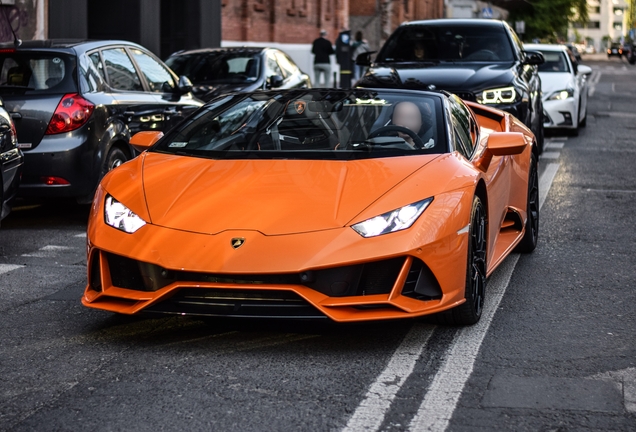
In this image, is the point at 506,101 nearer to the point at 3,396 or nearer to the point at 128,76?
the point at 128,76

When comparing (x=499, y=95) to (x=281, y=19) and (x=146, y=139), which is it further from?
(x=281, y=19)

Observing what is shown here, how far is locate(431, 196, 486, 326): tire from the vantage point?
18.5 ft

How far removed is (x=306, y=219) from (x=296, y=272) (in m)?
0.31

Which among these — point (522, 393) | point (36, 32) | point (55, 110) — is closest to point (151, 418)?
point (522, 393)

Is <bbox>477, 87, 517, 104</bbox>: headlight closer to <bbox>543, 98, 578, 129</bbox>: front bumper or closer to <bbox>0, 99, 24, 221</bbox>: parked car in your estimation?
<bbox>0, 99, 24, 221</bbox>: parked car

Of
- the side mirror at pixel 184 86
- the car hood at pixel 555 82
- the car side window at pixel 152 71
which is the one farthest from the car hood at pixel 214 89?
the car hood at pixel 555 82

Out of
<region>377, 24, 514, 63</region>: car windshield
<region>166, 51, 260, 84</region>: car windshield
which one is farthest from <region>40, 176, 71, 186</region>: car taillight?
<region>166, 51, 260, 84</region>: car windshield

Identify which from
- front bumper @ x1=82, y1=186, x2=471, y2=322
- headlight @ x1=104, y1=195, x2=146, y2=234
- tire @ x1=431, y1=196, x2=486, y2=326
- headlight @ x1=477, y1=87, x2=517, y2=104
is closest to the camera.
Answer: front bumper @ x1=82, y1=186, x2=471, y2=322

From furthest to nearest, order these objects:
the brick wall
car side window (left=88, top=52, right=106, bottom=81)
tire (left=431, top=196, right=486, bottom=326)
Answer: the brick wall < car side window (left=88, top=52, right=106, bottom=81) < tire (left=431, top=196, right=486, bottom=326)

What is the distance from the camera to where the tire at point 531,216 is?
8062mm

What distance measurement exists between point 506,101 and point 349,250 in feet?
25.9

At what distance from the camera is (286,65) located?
16859 millimetres

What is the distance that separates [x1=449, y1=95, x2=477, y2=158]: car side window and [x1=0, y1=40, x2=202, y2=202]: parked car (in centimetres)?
360

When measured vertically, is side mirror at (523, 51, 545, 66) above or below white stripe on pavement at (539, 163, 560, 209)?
above
